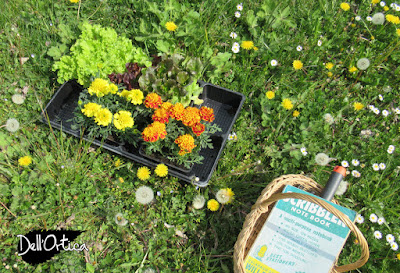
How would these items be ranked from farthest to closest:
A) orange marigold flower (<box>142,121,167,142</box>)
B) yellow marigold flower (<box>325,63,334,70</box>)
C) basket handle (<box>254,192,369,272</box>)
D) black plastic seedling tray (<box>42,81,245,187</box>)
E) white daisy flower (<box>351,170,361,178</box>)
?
yellow marigold flower (<box>325,63,334,70</box>)
white daisy flower (<box>351,170,361,178</box>)
black plastic seedling tray (<box>42,81,245,187</box>)
orange marigold flower (<box>142,121,167,142</box>)
basket handle (<box>254,192,369,272</box>)

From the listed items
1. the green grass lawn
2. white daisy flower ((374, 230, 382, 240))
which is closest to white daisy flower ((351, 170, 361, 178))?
the green grass lawn

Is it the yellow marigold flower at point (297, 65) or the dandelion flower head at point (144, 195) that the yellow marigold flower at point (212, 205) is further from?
the yellow marigold flower at point (297, 65)

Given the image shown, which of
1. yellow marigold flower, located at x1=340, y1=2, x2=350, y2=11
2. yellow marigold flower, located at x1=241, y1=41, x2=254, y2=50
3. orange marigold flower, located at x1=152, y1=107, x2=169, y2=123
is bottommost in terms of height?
orange marigold flower, located at x1=152, y1=107, x2=169, y2=123

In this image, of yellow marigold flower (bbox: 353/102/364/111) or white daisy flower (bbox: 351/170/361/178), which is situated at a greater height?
yellow marigold flower (bbox: 353/102/364/111)

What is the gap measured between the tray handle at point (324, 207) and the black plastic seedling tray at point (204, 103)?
51 centimetres

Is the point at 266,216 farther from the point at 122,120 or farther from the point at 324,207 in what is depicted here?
the point at 122,120

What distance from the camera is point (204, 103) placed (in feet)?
9.39

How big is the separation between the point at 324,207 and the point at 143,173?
1314 mm

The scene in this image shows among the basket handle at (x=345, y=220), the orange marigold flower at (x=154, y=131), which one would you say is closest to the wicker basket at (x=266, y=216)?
the basket handle at (x=345, y=220)

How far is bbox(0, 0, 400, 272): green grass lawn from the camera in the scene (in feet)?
7.81

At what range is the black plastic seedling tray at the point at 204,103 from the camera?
2.44m

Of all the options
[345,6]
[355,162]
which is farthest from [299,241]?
[345,6]

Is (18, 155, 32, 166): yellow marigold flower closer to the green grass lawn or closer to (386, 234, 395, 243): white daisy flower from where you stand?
the green grass lawn

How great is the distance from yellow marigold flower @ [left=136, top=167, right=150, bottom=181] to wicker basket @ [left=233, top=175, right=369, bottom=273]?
83 cm
